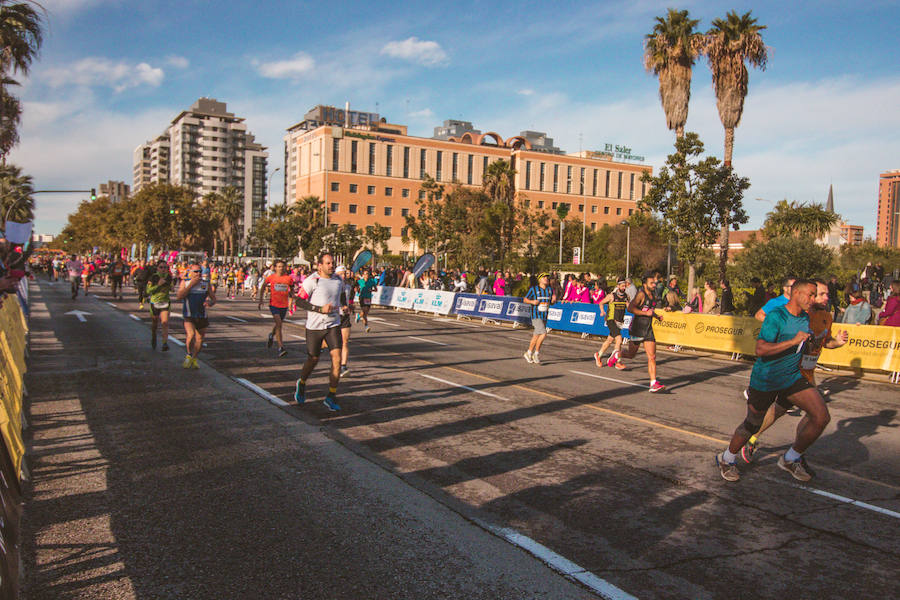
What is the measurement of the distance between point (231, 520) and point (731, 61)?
1156 inches

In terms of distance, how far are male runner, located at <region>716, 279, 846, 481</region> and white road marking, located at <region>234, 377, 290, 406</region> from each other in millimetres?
5621

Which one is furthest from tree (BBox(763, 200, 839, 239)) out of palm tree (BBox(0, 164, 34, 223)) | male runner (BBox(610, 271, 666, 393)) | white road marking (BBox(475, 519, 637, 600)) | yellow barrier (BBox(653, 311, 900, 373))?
palm tree (BBox(0, 164, 34, 223))

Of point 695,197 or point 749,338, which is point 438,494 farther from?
point 695,197

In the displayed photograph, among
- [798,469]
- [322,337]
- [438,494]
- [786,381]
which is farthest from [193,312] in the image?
[798,469]

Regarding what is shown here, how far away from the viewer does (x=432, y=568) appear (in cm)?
416

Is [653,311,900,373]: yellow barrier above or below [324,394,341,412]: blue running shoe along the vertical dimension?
above

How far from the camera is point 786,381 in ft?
20.0

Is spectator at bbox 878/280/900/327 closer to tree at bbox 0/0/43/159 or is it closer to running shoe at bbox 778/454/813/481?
running shoe at bbox 778/454/813/481

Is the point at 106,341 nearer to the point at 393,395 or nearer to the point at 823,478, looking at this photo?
the point at 393,395

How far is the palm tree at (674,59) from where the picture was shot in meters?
29.7

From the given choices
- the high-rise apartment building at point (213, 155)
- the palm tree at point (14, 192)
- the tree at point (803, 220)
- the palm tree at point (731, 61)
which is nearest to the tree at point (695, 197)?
the palm tree at point (731, 61)

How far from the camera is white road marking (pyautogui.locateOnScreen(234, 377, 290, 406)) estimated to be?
9.16 metres

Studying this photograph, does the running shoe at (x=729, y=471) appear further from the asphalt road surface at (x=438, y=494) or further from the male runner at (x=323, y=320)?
the male runner at (x=323, y=320)

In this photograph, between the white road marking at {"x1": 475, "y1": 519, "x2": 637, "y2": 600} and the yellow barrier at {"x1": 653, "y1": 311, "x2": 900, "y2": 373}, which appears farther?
the yellow barrier at {"x1": 653, "y1": 311, "x2": 900, "y2": 373}
